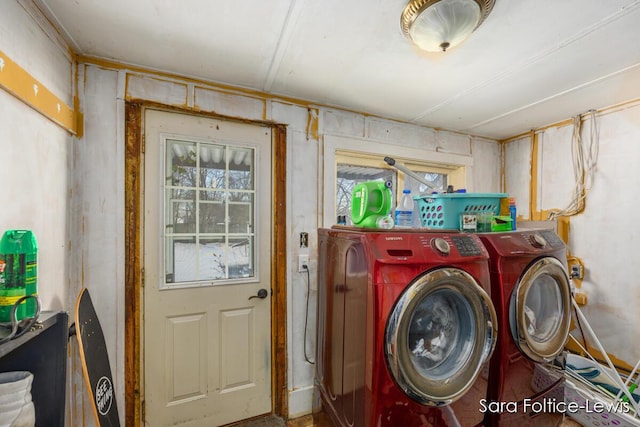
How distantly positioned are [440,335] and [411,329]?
0.64 feet

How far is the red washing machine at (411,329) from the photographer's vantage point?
1163 millimetres

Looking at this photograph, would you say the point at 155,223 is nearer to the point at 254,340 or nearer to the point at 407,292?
the point at 254,340

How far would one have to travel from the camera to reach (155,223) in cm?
173

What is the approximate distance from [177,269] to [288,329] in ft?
2.95

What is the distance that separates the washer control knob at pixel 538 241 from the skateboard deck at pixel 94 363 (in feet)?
7.40

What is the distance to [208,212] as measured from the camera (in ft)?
6.15

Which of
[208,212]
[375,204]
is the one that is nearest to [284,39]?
[375,204]

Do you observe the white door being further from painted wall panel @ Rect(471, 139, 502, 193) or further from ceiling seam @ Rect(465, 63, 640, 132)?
painted wall panel @ Rect(471, 139, 502, 193)

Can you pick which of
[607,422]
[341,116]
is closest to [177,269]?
[341,116]

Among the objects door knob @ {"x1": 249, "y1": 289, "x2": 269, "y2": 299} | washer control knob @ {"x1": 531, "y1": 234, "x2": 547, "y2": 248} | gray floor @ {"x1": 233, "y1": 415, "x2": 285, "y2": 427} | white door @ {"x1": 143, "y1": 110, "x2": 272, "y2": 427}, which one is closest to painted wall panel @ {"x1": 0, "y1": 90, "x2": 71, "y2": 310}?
white door @ {"x1": 143, "y1": 110, "x2": 272, "y2": 427}

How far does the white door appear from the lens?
68.1 inches

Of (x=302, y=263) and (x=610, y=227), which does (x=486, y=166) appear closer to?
(x=610, y=227)

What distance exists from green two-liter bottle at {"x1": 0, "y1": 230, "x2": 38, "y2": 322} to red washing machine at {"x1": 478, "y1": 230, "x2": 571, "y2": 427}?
1.97 meters

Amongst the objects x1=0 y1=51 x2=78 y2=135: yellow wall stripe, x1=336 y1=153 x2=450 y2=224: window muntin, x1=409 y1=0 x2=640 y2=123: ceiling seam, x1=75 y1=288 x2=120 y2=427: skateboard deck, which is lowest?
x1=75 y1=288 x2=120 y2=427: skateboard deck
